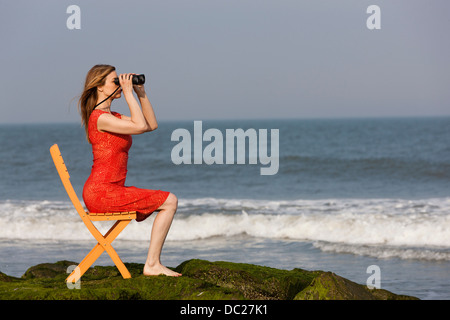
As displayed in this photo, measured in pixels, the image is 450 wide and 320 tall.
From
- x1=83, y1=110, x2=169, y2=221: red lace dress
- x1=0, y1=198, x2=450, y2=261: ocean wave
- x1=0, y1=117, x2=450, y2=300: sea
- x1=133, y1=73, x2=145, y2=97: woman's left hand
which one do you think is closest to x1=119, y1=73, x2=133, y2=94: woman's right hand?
x1=133, y1=73, x2=145, y2=97: woman's left hand

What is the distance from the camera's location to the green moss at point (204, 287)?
179 inches

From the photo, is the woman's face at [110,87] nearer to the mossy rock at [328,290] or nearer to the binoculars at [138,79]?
the binoculars at [138,79]

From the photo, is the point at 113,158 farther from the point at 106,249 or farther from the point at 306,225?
the point at 306,225

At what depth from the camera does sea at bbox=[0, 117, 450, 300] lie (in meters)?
9.98

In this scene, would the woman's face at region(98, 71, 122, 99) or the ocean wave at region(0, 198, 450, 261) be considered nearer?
the woman's face at region(98, 71, 122, 99)

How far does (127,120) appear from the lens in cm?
504

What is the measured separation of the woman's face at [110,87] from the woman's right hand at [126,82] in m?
0.16

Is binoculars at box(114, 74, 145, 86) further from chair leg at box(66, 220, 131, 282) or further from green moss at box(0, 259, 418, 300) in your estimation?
green moss at box(0, 259, 418, 300)

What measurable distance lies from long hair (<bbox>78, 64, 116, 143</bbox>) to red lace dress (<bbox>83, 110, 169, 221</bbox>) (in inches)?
3.4

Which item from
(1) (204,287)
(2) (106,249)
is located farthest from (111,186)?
(1) (204,287)

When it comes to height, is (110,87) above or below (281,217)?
Result: above

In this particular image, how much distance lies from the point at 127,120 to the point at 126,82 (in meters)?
0.32

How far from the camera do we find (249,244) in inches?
464
